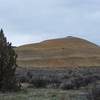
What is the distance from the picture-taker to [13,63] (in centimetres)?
3503

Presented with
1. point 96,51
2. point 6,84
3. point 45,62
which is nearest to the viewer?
point 6,84

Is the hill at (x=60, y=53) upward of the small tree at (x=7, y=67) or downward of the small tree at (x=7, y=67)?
upward

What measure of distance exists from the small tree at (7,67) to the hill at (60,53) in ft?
212

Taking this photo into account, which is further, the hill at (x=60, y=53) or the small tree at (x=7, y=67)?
the hill at (x=60, y=53)

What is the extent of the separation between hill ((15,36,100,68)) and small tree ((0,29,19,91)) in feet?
212

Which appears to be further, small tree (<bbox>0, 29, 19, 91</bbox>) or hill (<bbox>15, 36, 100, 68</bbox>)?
hill (<bbox>15, 36, 100, 68</bbox>)

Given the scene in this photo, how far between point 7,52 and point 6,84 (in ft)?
8.02

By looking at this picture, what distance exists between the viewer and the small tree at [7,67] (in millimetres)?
33938

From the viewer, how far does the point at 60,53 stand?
123 m

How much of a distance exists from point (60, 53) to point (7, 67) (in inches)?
3490

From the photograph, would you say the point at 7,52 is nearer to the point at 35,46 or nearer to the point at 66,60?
the point at 66,60

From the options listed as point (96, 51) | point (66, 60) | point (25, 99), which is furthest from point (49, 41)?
point (25, 99)

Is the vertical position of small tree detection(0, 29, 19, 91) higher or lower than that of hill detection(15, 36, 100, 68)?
lower

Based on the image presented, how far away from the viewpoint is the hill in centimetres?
10617
